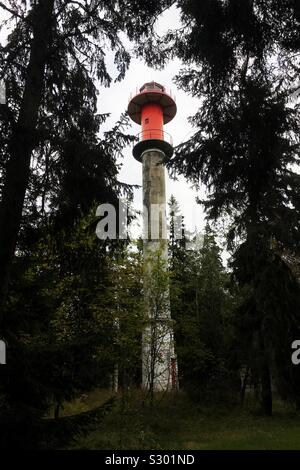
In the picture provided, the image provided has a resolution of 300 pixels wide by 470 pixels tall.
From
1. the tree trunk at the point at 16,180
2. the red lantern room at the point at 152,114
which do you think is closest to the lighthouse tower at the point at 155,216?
the red lantern room at the point at 152,114

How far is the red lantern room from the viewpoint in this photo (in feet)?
81.9

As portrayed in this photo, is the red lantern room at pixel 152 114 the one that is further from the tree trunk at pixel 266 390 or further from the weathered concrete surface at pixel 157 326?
the tree trunk at pixel 266 390

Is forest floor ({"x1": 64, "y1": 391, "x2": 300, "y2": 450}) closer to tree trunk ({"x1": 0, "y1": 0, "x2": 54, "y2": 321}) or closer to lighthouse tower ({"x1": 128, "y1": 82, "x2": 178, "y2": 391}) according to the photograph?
lighthouse tower ({"x1": 128, "y1": 82, "x2": 178, "y2": 391})

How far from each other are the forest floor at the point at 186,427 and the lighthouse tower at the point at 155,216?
1.39 meters

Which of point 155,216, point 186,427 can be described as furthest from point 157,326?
point 155,216

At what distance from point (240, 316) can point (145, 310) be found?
12.2 feet

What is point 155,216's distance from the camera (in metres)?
23.1

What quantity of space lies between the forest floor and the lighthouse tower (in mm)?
1395

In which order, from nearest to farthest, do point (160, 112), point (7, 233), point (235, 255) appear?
point (7, 233)
point (235, 255)
point (160, 112)

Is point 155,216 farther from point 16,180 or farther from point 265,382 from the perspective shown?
point 16,180

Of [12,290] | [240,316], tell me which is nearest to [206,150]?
[12,290]

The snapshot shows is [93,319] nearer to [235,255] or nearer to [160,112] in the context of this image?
[235,255]

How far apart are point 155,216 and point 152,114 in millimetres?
6732

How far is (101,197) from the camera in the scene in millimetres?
6301
